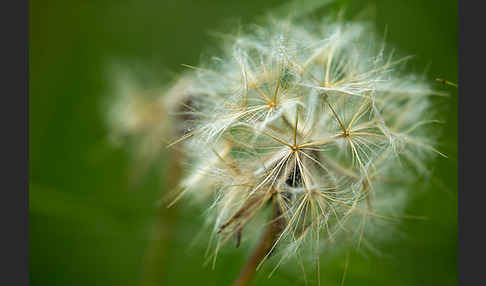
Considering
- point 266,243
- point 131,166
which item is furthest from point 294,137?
point 131,166

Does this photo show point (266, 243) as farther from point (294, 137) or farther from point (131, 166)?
point (131, 166)

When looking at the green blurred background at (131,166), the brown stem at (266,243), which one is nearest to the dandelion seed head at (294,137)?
the brown stem at (266,243)

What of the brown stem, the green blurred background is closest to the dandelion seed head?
the brown stem

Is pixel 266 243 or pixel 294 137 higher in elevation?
pixel 294 137

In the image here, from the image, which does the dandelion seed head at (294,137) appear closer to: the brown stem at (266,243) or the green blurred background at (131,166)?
the brown stem at (266,243)

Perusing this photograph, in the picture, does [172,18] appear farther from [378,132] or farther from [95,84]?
[378,132]
